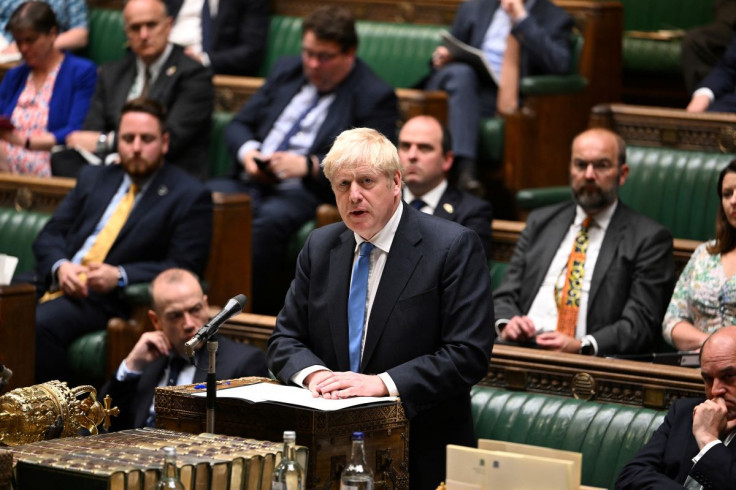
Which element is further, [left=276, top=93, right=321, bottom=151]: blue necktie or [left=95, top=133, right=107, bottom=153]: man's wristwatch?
[left=95, top=133, right=107, bottom=153]: man's wristwatch

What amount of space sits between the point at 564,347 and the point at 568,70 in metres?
1.80

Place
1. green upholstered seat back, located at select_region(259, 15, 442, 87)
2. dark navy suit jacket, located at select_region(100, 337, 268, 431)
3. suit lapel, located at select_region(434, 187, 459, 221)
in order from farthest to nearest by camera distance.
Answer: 1. green upholstered seat back, located at select_region(259, 15, 442, 87)
2. suit lapel, located at select_region(434, 187, 459, 221)
3. dark navy suit jacket, located at select_region(100, 337, 268, 431)

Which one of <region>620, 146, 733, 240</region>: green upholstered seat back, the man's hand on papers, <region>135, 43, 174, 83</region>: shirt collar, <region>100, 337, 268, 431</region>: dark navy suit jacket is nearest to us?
the man's hand on papers

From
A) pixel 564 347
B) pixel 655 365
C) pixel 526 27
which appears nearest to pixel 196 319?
pixel 564 347

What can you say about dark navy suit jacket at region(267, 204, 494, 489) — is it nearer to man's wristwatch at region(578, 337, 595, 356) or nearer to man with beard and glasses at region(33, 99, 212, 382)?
man's wristwatch at region(578, 337, 595, 356)

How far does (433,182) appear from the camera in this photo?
4266 mm

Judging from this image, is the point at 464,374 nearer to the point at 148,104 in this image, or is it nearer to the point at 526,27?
the point at 148,104

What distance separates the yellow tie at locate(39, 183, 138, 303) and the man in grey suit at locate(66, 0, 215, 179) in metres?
0.53

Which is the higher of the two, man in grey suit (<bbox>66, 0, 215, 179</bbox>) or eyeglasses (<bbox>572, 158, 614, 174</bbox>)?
man in grey suit (<bbox>66, 0, 215, 179</bbox>)

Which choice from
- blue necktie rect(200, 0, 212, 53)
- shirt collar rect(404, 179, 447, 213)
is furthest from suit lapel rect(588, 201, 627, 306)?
blue necktie rect(200, 0, 212, 53)

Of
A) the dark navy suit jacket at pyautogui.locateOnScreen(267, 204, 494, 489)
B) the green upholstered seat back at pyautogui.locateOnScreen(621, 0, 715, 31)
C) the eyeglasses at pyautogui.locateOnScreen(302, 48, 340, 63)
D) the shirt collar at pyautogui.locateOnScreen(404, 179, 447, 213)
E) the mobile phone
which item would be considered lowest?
the dark navy suit jacket at pyautogui.locateOnScreen(267, 204, 494, 489)

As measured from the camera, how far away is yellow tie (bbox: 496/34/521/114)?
512 centimetres

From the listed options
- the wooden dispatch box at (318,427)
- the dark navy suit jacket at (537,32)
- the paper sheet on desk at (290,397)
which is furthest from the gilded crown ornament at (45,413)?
the dark navy suit jacket at (537,32)

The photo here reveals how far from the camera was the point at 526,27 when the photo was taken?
16.5ft
